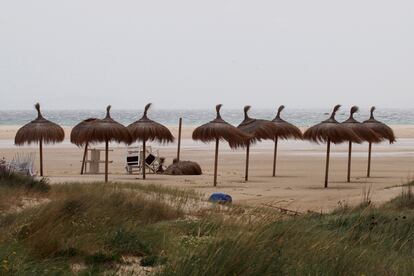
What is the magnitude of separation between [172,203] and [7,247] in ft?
17.6

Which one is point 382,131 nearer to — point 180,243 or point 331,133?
point 331,133

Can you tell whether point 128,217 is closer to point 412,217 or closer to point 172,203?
point 172,203

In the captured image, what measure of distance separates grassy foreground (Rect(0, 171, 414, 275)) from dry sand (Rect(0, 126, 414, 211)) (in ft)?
12.3

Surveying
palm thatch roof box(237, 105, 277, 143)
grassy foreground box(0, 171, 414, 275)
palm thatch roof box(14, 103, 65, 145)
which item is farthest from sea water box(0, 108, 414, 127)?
grassy foreground box(0, 171, 414, 275)

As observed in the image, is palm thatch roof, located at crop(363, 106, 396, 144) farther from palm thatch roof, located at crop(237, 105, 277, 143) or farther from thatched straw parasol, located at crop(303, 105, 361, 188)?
thatched straw parasol, located at crop(303, 105, 361, 188)

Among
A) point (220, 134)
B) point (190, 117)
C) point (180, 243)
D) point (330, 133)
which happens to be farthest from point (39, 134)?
point (190, 117)

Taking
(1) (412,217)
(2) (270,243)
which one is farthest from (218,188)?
(2) (270,243)

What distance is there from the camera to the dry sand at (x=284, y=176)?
15.5m

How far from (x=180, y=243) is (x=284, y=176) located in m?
16.6

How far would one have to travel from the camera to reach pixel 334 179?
71.7 feet

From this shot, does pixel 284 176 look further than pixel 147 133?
Yes

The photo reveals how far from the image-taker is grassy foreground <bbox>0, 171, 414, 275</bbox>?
5.41 m

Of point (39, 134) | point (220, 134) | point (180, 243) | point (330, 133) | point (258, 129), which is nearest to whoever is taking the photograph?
point (180, 243)

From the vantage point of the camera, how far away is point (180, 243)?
6.69 m
